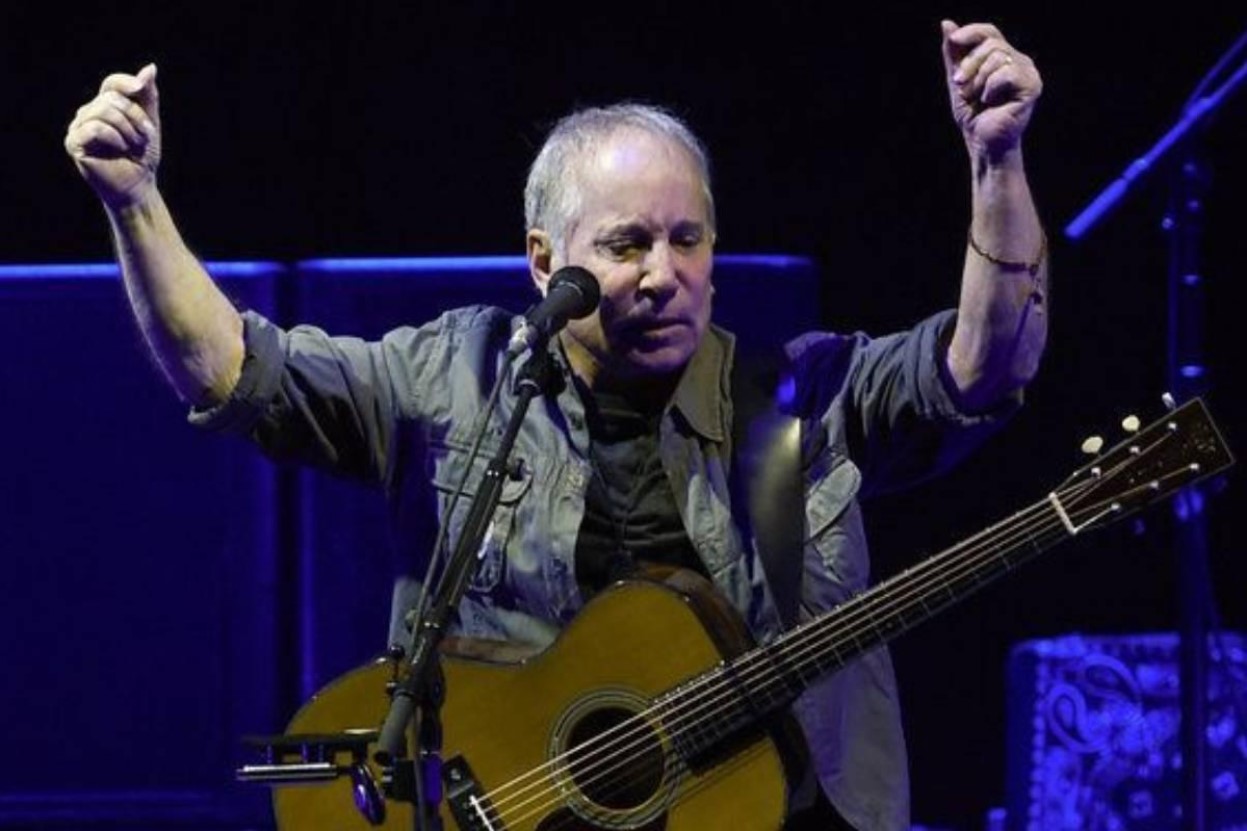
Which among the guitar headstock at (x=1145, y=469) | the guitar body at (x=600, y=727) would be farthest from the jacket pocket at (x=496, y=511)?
the guitar headstock at (x=1145, y=469)

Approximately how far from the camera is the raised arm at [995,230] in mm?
3234

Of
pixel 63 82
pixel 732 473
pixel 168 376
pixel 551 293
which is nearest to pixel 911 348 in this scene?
pixel 732 473

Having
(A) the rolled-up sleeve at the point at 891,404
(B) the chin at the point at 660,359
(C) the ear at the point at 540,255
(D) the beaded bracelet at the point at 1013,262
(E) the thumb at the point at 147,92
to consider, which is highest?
(E) the thumb at the point at 147,92

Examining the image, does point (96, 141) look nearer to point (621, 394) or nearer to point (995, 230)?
point (621, 394)

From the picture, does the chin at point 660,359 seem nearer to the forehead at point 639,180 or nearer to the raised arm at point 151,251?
the forehead at point 639,180

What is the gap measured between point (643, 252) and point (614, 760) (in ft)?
2.30

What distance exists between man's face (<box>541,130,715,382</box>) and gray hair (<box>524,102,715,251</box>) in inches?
0.6

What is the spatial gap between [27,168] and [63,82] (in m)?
0.19

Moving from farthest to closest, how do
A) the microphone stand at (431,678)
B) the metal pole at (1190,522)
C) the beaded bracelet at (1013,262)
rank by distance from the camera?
the metal pole at (1190,522) < the beaded bracelet at (1013,262) < the microphone stand at (431,678)

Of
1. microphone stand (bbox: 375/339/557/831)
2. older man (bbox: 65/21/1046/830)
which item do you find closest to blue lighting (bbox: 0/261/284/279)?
older man (bbox: 65/21/1046/830)

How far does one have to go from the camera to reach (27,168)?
532cm

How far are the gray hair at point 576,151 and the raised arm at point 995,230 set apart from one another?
45 centimetres

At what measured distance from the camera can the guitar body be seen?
3.43 m

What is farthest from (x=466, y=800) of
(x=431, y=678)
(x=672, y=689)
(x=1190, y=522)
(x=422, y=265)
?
(x=1190, y=522)
